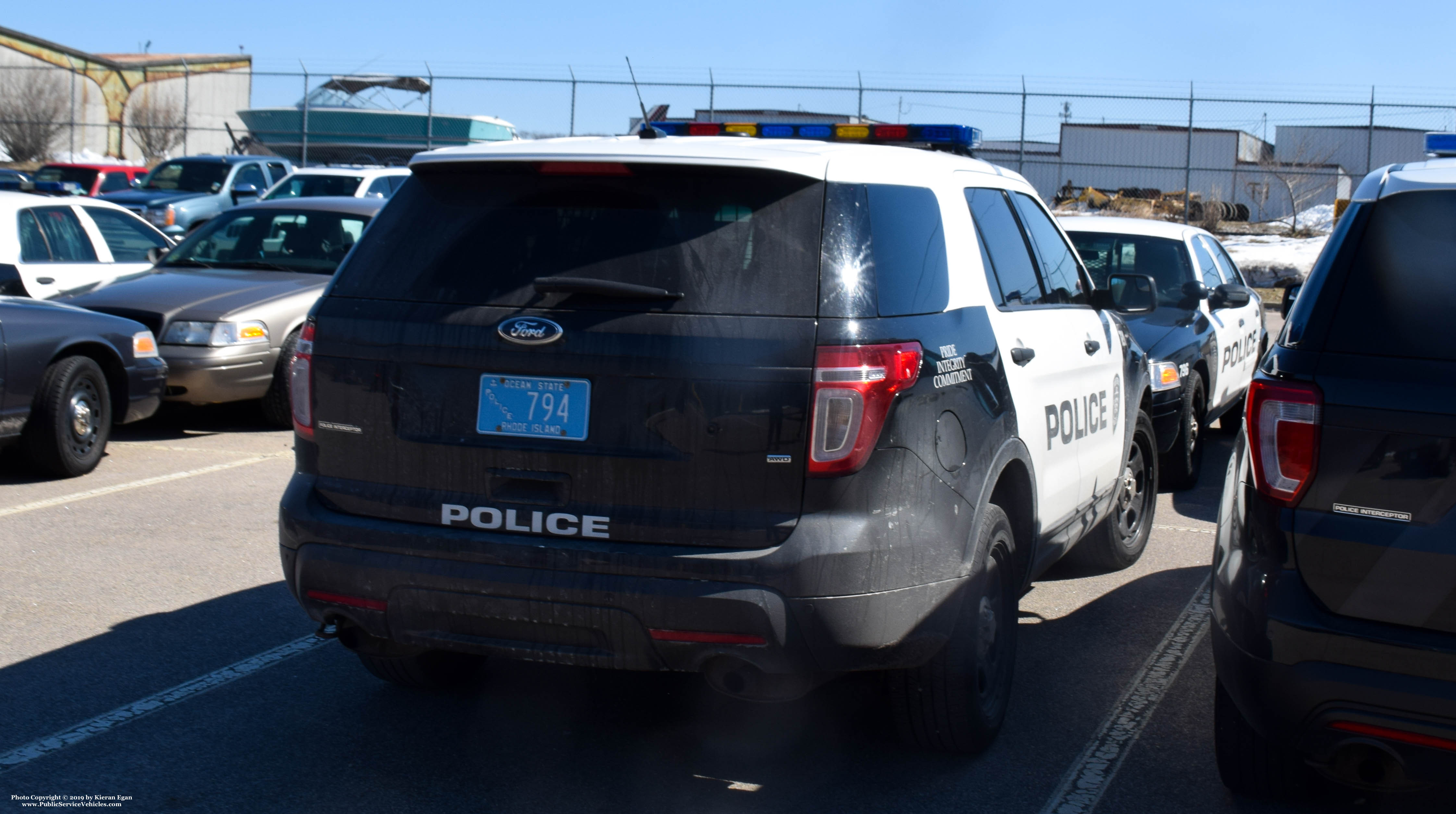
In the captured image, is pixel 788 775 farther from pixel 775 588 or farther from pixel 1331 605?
pixel 1331 605

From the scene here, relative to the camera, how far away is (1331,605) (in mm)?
3012

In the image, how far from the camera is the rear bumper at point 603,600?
3230mm

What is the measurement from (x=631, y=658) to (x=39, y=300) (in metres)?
6.25

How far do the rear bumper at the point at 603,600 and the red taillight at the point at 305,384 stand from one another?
10.5 inches

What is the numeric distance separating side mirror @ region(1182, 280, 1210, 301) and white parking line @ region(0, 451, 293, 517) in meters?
5.84

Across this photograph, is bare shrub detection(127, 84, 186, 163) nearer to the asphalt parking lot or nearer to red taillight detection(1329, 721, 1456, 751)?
the asphalt parking lot

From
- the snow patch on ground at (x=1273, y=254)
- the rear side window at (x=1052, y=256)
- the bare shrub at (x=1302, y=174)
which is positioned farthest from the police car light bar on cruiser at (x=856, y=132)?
the bare shrub at (x=1302, y=174)

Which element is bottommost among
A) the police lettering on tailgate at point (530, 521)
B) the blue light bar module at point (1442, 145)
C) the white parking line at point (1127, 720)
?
the white parking line at point (1127, 720)

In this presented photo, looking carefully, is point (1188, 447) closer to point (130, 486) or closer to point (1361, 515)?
point (1361, 515)

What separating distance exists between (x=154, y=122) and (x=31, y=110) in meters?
3.43

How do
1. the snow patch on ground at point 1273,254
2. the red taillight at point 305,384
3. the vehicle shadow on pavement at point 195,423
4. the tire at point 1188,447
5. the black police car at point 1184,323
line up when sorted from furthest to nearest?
1. the snow patch on ground at point 1273,254
2. the vehicle shadow on pavement at point 195,423
3. the tire at point 1188,447
4. the black police car at point 1184,323
5. the red taillight at point 305,384

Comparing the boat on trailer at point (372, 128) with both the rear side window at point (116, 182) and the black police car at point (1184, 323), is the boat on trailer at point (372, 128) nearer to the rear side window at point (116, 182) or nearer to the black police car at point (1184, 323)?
the rear side window at point (116, 182)

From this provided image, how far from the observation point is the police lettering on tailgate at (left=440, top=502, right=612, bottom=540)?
10.9ft

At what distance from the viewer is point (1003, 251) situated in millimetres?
4418
